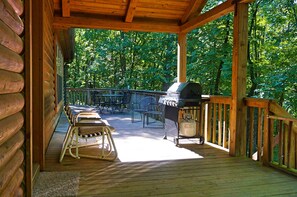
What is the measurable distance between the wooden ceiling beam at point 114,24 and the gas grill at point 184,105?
1.58 meters

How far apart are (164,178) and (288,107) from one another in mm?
6778

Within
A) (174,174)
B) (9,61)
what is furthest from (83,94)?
(9,61)

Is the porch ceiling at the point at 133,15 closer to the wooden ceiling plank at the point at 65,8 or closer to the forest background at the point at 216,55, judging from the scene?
the wooden ceiling plank at the point at 65,8

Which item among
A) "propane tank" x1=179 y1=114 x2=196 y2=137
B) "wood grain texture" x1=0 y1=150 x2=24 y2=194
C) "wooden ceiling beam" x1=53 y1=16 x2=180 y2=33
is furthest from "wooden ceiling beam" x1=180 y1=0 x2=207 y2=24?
"wood grain texture" x1=0 y1=150 x2=24 y2=194

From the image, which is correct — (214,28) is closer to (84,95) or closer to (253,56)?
(253,56)

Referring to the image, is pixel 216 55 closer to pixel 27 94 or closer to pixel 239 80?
pixel 239 80

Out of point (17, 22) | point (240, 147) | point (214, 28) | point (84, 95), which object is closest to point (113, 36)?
point (84, 95)

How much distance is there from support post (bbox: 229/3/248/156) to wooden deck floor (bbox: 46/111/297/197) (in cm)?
30

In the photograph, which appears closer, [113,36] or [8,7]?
[8,7]

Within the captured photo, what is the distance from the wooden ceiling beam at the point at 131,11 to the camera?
5266 millimetres

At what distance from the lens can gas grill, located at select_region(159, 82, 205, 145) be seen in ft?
15.9

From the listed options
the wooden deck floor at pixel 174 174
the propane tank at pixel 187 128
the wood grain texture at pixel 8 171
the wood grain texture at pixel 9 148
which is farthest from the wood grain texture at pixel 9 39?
the propane tank at pixel 187 128

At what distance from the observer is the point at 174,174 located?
11.3 feet

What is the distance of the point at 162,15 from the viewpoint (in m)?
5.92
